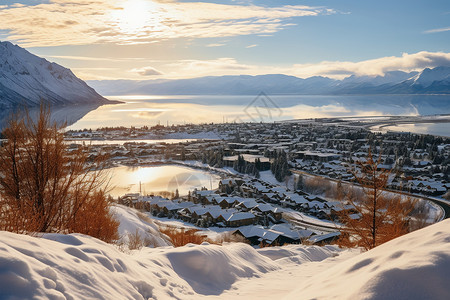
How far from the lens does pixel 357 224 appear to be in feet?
24.1

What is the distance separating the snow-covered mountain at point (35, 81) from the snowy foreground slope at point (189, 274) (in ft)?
363

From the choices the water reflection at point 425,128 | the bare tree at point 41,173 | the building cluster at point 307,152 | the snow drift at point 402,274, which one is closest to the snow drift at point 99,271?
the snow drift at point 402,274

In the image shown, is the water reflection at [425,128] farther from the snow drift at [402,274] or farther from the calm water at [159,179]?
the snow drift at [402,274]

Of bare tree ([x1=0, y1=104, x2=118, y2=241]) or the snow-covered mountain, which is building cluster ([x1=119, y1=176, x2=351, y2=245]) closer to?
bare tree ([x1=0, y1=104, x2=118, y2=241])

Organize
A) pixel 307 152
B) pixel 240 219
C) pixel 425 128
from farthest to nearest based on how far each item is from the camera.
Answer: pixel 425 128 < pixel 307 152 < pixel 240 219

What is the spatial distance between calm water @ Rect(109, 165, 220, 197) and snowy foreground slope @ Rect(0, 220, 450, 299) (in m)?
18.6

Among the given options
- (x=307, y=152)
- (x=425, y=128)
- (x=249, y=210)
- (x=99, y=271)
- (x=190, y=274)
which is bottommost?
(x=249, y=210)

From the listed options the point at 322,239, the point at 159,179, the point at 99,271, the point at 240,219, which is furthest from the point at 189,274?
the point at 159,179

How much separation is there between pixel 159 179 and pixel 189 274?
Answer: 79.4 feet

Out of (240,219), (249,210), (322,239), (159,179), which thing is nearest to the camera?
(322,239)

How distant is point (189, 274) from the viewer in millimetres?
4594

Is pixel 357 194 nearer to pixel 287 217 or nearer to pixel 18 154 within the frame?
pixel 287 217

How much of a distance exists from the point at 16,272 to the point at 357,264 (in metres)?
2.83

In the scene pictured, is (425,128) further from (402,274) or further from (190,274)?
(402,274)
